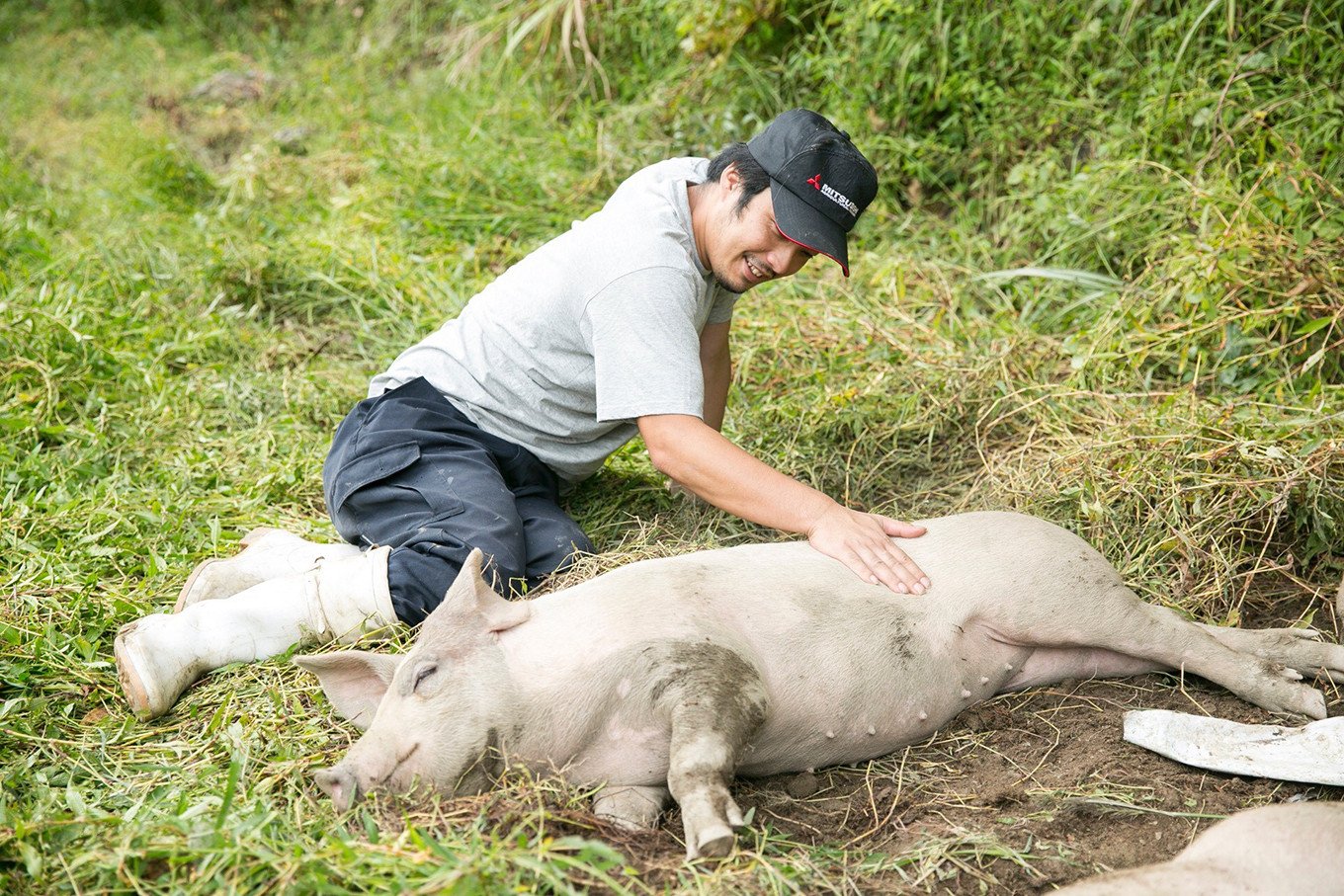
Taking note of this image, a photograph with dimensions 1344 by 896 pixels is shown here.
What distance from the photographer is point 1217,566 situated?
3.21 meters

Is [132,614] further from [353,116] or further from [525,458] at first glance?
[353,116]

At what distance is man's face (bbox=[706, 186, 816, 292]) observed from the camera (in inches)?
118

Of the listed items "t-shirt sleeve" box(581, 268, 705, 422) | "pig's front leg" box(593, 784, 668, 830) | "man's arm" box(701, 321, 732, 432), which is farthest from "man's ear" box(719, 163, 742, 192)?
"pig's front leg" box(593, 784, 668, 830)

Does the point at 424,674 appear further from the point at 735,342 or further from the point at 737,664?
the point at 735,342

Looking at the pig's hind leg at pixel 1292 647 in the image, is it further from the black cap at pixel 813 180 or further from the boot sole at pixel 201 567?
the boot sole at pixel 201 567

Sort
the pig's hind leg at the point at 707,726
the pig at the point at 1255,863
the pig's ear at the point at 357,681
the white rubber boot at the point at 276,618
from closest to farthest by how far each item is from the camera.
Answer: the pig at the point at 1255,863, the pig's hind leg at the point at 707,726, the pig's ear at the point at 357,681, the white rubber boot at the point at 276,618

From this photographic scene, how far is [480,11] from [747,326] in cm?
420

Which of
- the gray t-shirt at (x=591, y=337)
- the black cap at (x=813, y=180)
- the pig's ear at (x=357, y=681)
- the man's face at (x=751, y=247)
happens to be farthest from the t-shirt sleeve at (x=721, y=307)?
the pig's ear at (x=357, y=681)

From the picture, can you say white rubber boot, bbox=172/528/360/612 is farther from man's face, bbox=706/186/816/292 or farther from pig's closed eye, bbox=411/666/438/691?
man's face, bbox=706/186/816/292

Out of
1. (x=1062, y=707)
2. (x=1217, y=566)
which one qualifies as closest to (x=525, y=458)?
(x=1062, y=707)

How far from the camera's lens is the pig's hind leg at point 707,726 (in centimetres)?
207

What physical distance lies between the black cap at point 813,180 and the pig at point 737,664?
0.80 metres

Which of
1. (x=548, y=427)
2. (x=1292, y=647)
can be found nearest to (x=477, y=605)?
(x=548, y=427)

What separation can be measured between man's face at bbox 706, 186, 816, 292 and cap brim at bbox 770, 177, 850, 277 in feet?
0.11
